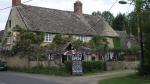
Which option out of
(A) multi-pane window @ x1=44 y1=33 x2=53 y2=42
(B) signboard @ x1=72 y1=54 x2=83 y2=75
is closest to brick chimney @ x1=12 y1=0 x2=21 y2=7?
(A) multi-pane window @ x1=44 y1=33 x2=53 y2=42

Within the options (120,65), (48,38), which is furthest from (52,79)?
(48,38)

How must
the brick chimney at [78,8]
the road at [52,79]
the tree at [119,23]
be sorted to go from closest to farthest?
the road at [52,79] < the brick chimney at [78,8] < the tree at [119,23]

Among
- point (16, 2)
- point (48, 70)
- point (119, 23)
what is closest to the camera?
point (48, 70)

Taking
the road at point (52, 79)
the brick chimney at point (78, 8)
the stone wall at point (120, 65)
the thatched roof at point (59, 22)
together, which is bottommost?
the road at point (52, 79)

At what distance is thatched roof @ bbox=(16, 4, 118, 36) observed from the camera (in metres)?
53.7

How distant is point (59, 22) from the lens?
57094 millimetres

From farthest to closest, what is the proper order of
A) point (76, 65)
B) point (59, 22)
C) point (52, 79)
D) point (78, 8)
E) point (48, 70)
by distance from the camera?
point (78, 8), point (59, 22), point (48, 70), point (76, 65), point (52, 79)

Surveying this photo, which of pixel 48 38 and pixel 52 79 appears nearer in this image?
pixel 52 79

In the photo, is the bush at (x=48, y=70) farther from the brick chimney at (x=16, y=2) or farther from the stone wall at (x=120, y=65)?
the brick chimney at (x=16, y=2)

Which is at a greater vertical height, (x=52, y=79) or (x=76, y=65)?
(x=76, y=65)

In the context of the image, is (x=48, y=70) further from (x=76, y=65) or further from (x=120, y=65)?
(x=120, y=65)

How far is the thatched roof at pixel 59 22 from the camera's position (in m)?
53.7

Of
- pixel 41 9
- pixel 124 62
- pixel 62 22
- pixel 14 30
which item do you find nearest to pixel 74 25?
pixel 62 22

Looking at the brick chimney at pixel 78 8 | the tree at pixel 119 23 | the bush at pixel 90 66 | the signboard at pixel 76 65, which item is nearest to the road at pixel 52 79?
the signboard at pixel 76 65
